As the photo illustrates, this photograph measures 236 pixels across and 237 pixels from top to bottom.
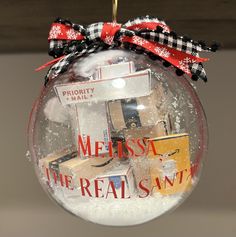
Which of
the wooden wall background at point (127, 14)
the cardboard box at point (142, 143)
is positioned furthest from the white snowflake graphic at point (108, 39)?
the wooden wall background at point (127, 14)

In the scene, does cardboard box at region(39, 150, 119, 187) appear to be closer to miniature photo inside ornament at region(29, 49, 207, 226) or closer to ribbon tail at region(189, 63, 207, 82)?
miniature photo inside ornament at region(29, 49, 207, 226)

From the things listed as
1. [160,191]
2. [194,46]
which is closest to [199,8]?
[194,46]

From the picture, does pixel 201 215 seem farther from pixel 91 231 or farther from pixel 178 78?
pixel 178 78

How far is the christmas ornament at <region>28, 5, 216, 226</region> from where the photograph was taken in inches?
21.2

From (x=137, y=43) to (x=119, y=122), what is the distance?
0.31ft

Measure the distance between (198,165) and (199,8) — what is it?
0.46m

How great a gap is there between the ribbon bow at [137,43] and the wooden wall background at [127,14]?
1.28ft

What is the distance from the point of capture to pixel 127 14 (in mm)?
1041

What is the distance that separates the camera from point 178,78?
0.59m

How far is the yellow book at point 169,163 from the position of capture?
0.54m

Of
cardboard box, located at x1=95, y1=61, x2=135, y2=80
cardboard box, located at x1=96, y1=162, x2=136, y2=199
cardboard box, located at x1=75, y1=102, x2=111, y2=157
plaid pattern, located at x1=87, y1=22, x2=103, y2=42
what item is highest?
plaid pattern, located at x1=87, y1=22, x2=103, y2=42

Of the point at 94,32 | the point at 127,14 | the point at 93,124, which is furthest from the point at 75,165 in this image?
the point at 127,14

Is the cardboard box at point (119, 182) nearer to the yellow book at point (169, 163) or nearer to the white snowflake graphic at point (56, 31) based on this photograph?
the yellow book at point (169, 163)

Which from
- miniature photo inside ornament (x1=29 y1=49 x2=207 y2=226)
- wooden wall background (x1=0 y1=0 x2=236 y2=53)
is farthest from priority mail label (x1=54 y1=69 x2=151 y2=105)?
wooden wall background (x1=0 y1=0 x2=236 y2=53)
